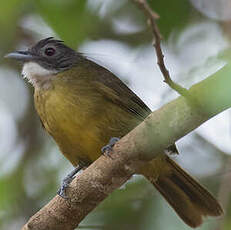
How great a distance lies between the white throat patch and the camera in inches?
167

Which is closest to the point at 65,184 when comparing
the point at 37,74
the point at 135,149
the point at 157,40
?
the point at 135,149

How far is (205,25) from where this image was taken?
5.17 meters

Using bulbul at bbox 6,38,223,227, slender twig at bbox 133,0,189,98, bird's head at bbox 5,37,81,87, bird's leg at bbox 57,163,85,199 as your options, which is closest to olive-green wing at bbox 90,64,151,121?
bulbul at bbox 6,38,223,227

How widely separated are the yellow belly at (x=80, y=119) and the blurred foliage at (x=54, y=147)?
651mm

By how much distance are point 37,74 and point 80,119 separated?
65cm

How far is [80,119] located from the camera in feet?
12.8

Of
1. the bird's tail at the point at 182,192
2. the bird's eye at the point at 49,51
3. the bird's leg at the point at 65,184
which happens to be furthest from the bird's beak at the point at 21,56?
the bird's tail at the point at 182,192

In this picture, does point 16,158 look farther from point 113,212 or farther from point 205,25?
point 205,25

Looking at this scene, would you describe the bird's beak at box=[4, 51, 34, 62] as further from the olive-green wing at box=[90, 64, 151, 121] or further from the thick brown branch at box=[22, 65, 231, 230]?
the thick brown branch at box=[22, 65, 231, 230]

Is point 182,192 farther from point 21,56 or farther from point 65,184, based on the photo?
point 21,56

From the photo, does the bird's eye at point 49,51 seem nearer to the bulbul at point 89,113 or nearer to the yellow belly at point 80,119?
the bulbul at point 89,113

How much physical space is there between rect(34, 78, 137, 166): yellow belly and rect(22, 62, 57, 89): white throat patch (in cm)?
9

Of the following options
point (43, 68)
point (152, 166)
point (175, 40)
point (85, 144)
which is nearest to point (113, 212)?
point (152, 166)

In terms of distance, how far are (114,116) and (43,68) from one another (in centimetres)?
78
